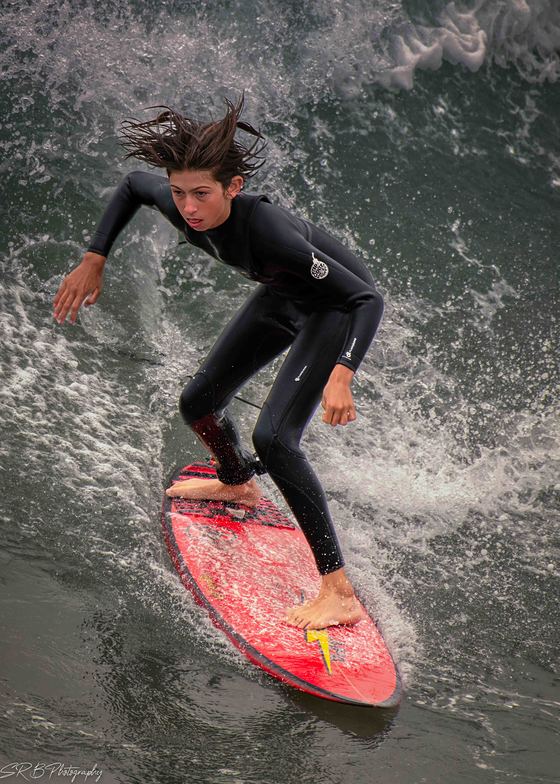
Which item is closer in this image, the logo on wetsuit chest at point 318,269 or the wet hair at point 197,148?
the wet hair at point 197,148

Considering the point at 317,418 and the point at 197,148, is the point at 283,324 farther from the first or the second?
the point at 317,418

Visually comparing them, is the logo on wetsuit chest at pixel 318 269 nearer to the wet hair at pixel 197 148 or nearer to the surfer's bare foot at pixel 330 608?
the wet hair at pixel 197 148

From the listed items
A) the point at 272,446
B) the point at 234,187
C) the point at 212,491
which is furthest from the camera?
the point at 212,491

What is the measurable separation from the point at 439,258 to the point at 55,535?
4.88 m

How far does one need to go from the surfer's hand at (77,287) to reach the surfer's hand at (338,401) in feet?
3.56

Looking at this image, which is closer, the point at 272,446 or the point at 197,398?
the point at 272,446

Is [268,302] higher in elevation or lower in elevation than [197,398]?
higher

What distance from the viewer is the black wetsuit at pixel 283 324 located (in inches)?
133

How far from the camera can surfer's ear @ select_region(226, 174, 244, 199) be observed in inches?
133

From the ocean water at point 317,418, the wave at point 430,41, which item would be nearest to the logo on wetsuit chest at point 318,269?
the ocean water at point 317,418

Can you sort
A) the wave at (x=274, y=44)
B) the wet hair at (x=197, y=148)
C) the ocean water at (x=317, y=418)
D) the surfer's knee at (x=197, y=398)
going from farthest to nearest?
the wave at (x=274, y=44) → the surfer's knee at (x=197, y=398) → the wet hair at (x=197, y=148) → the ocean water at (x=317, y=418)

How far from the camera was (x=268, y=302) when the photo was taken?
383cm

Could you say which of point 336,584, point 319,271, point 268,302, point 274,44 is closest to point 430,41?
point 274,44

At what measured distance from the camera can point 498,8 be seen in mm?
10508
